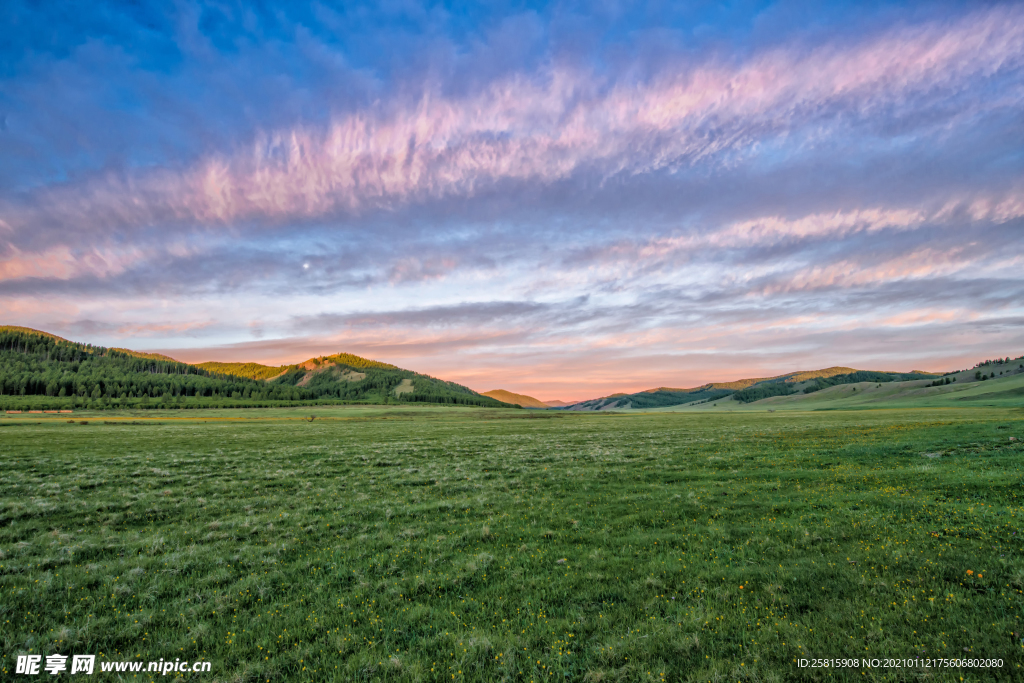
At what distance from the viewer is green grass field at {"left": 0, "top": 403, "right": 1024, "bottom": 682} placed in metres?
7.14

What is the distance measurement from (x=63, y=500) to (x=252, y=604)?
1757 centimetres

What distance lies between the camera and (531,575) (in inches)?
426

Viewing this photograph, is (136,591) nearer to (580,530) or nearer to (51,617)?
(51,617)

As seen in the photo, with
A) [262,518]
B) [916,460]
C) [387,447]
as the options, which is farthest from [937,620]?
[387,447]

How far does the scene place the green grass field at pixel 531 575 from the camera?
23.4ft

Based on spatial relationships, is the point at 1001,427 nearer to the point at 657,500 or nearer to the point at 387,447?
the point at 657,500

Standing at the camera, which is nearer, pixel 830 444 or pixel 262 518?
pixel 262 518

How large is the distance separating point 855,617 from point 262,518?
19313 millimetres

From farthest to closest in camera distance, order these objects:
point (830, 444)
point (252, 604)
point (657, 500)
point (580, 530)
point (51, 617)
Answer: point (830, 444)
point (657, 500)
point (580, 530)
point (252, 604)
point (51, 617)

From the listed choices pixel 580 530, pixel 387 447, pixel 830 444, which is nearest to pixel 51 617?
pixel 580 530

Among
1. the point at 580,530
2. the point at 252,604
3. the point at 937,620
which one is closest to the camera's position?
the point at 937,620

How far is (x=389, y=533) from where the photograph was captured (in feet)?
48.0

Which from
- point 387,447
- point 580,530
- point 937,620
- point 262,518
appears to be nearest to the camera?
point 937,620

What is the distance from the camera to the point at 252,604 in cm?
969
